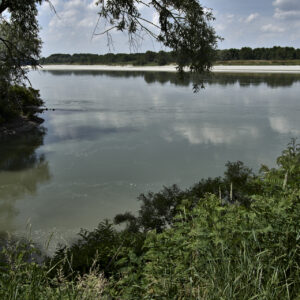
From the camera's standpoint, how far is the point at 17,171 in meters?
9.67

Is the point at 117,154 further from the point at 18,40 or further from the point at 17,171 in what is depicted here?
the point at 18,40

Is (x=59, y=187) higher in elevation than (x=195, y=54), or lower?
lower

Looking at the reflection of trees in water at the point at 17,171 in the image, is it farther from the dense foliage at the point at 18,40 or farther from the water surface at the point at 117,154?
the dense foliage at the point at 18,40

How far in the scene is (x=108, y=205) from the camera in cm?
710

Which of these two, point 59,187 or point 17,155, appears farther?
point 17,155

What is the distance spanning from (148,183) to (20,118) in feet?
33.2

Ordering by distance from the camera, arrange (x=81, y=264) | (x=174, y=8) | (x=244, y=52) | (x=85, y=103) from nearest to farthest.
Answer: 1. (x=81, y=264)
2. (x=174, y=8)
3. (x=85, y=103)
4. (x=244, y=52)

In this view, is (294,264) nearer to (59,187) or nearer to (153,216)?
(153,216)

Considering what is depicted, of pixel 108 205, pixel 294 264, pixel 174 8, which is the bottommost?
pixel 108 205

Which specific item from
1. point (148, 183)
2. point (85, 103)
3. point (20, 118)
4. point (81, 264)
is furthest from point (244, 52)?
point (81, 264)

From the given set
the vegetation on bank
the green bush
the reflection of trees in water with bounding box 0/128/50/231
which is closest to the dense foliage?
the reflection of trees in water with bounding box 0/128/50/231

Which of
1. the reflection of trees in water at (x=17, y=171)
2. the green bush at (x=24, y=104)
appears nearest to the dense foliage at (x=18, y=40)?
the reflection of trees in water at (x=17, y=171)

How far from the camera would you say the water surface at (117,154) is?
711 centimetres

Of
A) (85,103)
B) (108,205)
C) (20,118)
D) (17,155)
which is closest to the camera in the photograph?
(108,205)
